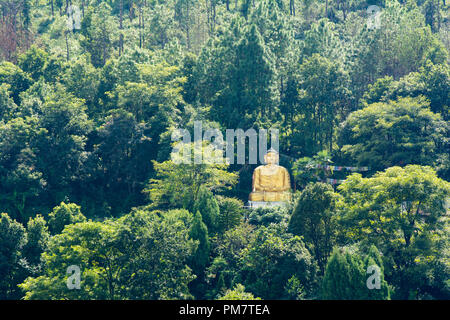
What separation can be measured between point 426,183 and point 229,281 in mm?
9807

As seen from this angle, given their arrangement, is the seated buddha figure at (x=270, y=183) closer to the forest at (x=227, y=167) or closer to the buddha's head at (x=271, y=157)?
the buddha's head at (x=271, y=157)

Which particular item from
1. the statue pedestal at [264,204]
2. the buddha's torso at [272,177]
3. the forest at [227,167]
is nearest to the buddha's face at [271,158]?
the buddha's torso at [272,177]

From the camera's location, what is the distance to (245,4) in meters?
64.4

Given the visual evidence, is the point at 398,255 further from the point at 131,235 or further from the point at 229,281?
A: the point at 131,235

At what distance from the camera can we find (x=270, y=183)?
41.9 metres

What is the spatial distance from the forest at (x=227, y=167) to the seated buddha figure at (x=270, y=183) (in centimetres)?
106

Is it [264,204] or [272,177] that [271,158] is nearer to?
[272,177]

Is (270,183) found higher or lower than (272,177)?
lower

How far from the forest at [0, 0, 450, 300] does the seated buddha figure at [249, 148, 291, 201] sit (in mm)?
1057

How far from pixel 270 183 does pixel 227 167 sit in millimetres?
2669

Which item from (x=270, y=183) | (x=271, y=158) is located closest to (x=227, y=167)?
(x=271, y=158)

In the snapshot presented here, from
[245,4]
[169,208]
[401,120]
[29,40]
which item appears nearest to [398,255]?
[401,120]

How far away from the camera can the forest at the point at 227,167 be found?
31312mm

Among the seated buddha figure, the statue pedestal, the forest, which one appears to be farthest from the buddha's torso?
the forest
